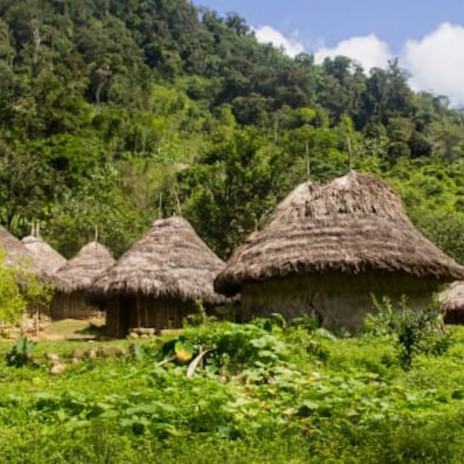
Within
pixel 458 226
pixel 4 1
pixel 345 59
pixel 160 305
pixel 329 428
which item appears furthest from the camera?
pixel 345 59

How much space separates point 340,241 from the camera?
523 inches

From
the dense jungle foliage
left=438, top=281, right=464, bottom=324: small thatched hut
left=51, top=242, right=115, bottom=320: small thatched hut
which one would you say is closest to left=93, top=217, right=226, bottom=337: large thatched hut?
left=51, top=242, right=115, bottom=320: small thatched hut

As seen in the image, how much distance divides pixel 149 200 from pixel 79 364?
109 ft

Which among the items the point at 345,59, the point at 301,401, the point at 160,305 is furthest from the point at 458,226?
the point at 345,59

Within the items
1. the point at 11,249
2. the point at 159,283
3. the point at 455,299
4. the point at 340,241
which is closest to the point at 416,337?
the point at 340,241

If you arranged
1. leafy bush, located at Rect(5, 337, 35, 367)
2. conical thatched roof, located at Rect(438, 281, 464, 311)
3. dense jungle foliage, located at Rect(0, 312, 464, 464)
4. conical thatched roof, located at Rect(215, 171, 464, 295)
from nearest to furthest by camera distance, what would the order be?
dense jungle foliage, located at Rect(0, 312, 464, 464) → leafy bush, located at Rect(5, 337, 35, 367) → conical thatched roof, located at Rect(215, 171, 464, 295) → conical thatched roof, located at Rect(438, 281, 464, 311)

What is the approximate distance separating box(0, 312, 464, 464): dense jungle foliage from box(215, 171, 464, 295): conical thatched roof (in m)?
3.14

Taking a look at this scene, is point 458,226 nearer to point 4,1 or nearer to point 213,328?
point 213,328

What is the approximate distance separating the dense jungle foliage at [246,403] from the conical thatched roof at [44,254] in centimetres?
1785

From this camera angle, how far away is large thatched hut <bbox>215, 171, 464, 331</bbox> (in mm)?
12977

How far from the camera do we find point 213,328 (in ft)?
29.1

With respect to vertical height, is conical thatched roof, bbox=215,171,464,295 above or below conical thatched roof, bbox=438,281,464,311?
above

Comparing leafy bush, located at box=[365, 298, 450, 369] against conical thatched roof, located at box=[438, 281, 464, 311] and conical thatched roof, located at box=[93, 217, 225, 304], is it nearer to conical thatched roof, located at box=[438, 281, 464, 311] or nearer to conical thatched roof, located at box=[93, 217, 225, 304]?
conical thatched roof, located at box=[93, 217, 225, 304]

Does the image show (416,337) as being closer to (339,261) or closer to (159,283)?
(339,261)
